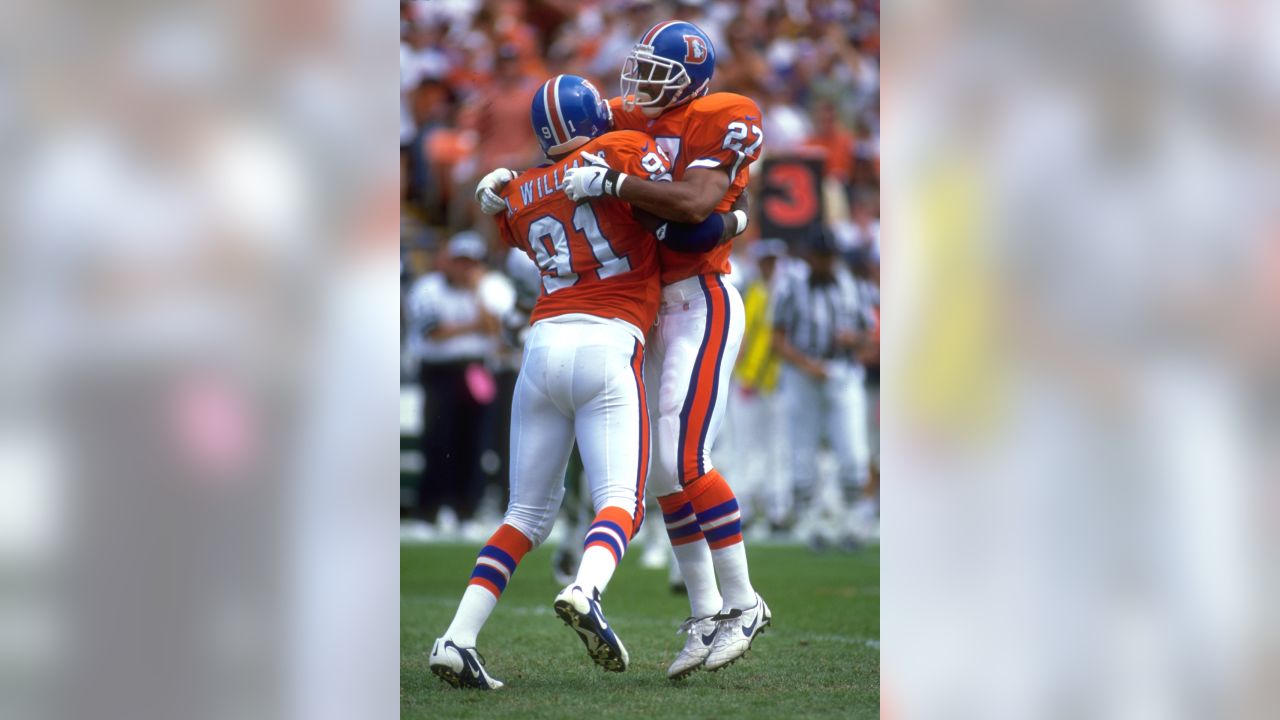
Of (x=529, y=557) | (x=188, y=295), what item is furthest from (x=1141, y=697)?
(x=529, y=557)

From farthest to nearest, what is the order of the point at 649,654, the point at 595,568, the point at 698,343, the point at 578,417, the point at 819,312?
the point at 819,312 < the point at 649,654 < the point at 698,343 < the point at 578,417 < the point at 595,568

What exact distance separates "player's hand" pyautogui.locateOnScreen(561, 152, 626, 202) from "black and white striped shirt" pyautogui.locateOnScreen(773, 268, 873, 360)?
22.9 ft

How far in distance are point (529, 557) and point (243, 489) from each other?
28.7 feet

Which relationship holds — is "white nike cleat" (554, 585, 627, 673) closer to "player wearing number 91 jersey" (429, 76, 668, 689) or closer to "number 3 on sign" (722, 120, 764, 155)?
"player wearing number 91 jersey" (429, 76, 668, 689)

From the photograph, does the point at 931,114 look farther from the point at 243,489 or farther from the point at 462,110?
the point at 462,110

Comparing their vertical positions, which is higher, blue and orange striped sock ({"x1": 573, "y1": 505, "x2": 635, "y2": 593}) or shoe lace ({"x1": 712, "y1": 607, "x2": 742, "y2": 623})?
blue and orange striped sock ({"x1": 573, "y1": 505, "x2": 635, "y2": 593})

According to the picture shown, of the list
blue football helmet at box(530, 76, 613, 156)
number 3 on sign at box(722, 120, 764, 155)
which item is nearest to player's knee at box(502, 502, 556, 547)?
blue football helmet at box(530, 76, 613, 156)

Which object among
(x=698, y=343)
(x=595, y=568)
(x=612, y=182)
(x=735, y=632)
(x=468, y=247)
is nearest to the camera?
(x=595, y=568)

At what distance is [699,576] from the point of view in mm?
5449

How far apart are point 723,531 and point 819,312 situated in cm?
664

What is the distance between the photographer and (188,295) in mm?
2561

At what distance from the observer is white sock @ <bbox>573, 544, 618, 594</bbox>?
4.64 m

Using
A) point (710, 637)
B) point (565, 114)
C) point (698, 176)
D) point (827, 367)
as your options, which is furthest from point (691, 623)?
point (827, 367)

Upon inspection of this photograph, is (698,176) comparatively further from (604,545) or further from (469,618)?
(469,618)
